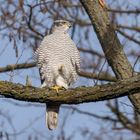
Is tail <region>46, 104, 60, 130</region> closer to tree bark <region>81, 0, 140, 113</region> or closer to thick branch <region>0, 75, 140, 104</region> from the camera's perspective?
tree bark <region>81, 0, 140, 113</region>

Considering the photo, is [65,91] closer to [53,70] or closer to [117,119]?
[53,70]

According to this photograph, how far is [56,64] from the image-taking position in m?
5.76

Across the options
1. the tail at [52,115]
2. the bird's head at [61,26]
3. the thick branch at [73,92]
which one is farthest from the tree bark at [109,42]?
the thick branch at [73,92]

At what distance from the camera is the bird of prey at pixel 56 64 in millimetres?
5684

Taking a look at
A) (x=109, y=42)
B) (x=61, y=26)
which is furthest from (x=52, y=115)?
(x=61, y=26)

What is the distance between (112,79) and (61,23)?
1809 mm

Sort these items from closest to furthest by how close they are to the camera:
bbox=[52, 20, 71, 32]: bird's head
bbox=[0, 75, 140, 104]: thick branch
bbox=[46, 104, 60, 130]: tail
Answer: bbox=[0, 75, 140, 104]: thick branch < bbox=[46, 104, 60, 130]: tail < bbox=[52, 20, 71, 32]: bird's head

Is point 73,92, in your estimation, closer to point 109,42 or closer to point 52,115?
point 52,115

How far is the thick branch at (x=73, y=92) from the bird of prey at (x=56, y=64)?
51.8 inches

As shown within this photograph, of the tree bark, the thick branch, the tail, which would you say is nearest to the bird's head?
the tree bark

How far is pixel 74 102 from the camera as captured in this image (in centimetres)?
431

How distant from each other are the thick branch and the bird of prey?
4.31ft

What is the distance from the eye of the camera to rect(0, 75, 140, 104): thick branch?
418 cm

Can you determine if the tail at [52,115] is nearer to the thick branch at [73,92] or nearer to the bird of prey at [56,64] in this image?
the bird of prey at [56,64]
